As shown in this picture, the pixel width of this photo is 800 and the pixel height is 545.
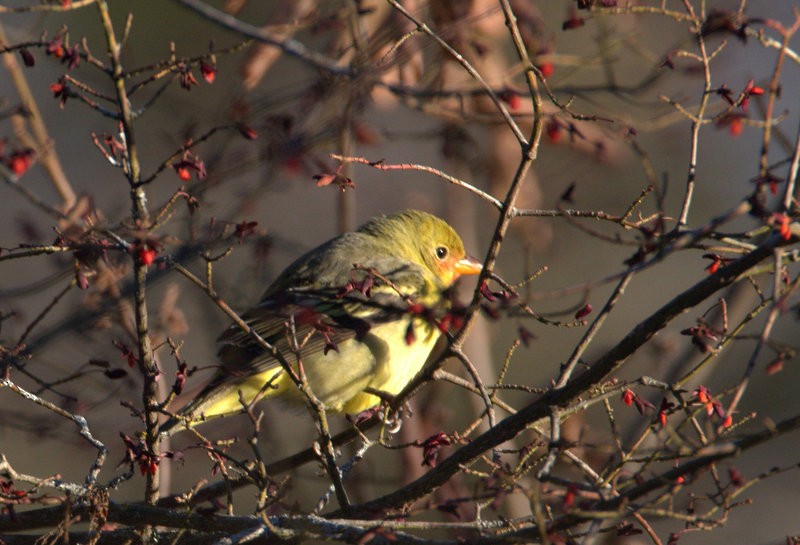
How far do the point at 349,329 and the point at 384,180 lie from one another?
7322 mm

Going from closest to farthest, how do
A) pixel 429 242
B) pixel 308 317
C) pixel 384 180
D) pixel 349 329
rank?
1. pixel 308 317
2. pixel 349 329
3. pixel 429 242
4. pixel 384 180

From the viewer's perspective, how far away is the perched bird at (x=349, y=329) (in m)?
4.32

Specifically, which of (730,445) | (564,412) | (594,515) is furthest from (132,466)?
(730,445)

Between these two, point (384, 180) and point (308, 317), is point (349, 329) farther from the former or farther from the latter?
point (384, 180)

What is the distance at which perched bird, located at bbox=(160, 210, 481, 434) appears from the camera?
170 inches

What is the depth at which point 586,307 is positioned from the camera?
3.11 metres

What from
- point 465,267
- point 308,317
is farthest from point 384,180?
point 308,317

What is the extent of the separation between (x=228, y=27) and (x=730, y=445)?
3269mm

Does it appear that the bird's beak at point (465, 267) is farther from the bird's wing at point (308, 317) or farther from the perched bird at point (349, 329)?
the bird's wing at point (308, 317)

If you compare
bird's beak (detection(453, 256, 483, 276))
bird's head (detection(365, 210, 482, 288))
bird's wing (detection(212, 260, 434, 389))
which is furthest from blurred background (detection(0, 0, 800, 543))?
bird's beak (detection(453, 256, 483, 276))

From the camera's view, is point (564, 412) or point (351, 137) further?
point (351, 137)

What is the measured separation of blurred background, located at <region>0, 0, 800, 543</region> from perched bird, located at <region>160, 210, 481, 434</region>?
24 centimetres

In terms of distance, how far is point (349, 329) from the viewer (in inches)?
162

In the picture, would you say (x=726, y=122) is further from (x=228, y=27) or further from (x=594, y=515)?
(x=228, y=27)
